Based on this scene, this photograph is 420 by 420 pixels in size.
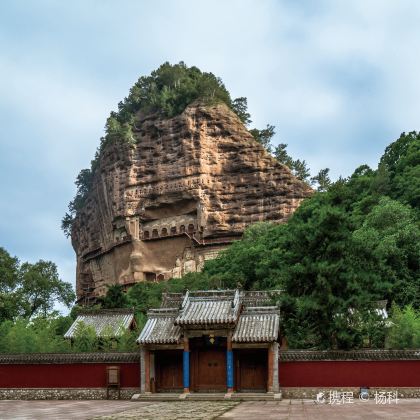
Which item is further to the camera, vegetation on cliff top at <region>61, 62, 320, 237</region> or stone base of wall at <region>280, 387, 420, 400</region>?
vegetation on cliff top at <region>61, 62, 320, 237</region>

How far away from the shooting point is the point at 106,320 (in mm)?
32750

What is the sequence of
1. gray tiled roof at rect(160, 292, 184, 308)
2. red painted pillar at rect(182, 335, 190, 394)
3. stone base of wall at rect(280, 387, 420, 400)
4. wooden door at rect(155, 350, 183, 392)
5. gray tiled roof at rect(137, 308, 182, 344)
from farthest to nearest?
gray tiled roof at rect(160, 292, 184, 308) < wooden door at rect(155, 350, 183, 392) < gray tiled roof at rect(137, 308, 182, 344) < red painted pillar at rect(182, 335, 190, 394) < stone base of wall at rect(280, 387, 420, 400)

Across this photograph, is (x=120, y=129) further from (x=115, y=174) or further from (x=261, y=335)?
(x=261, y=335)

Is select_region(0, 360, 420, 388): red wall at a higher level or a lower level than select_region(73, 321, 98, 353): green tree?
lower

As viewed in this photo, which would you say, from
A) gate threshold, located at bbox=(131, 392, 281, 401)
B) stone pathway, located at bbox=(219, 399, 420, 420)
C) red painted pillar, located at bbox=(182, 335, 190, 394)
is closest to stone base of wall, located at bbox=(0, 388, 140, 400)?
gate threshold, located at bbox=(131, 392, 281, 401)

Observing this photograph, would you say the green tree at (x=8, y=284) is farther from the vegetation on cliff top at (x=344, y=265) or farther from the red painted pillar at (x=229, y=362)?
the red painted pillar at (x=229, y=362)

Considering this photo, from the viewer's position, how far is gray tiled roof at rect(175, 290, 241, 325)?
20656mm

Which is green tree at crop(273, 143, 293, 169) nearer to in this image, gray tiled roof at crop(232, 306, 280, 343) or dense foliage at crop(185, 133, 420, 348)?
dense foliage at crop(185, 133, 420, 348)

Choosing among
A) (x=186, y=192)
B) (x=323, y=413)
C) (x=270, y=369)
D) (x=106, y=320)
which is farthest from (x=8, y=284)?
(x=323, y=413)

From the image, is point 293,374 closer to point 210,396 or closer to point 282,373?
point 282,373

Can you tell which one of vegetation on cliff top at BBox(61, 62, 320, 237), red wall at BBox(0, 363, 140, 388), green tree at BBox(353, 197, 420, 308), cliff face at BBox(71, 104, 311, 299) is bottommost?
red wall at BBox(0, 363, 140, 388)

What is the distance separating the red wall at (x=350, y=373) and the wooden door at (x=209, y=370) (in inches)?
92.5

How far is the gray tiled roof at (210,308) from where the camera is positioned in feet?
67.8

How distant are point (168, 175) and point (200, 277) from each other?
52.3 ft
